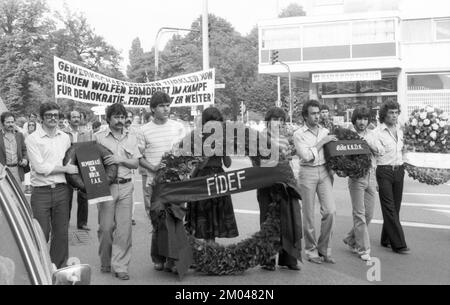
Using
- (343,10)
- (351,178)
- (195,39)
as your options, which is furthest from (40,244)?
(195,39)

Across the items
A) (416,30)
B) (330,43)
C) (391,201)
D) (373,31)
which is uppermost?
(373,31)

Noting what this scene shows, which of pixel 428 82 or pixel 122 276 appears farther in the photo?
pixel 428 82

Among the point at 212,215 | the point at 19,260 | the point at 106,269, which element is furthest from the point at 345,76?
the point at 19,260

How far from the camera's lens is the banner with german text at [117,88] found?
945 centimetres

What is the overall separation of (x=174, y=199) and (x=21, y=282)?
365 cm

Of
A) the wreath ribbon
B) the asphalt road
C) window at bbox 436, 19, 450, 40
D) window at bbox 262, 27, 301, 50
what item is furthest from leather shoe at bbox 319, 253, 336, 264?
window at bbox 262, 27, 301, 50

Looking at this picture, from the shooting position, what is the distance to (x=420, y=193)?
13094mm

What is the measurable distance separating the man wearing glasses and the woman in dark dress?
1441mm

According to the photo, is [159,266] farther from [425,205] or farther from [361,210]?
[425,205]

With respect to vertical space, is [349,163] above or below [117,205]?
above

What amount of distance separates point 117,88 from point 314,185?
4.95 metres

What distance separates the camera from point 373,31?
1420 inches

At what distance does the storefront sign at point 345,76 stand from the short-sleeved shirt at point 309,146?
2964 centimetres

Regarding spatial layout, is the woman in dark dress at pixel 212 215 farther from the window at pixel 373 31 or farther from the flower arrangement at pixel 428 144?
the window at pixel 373 31
